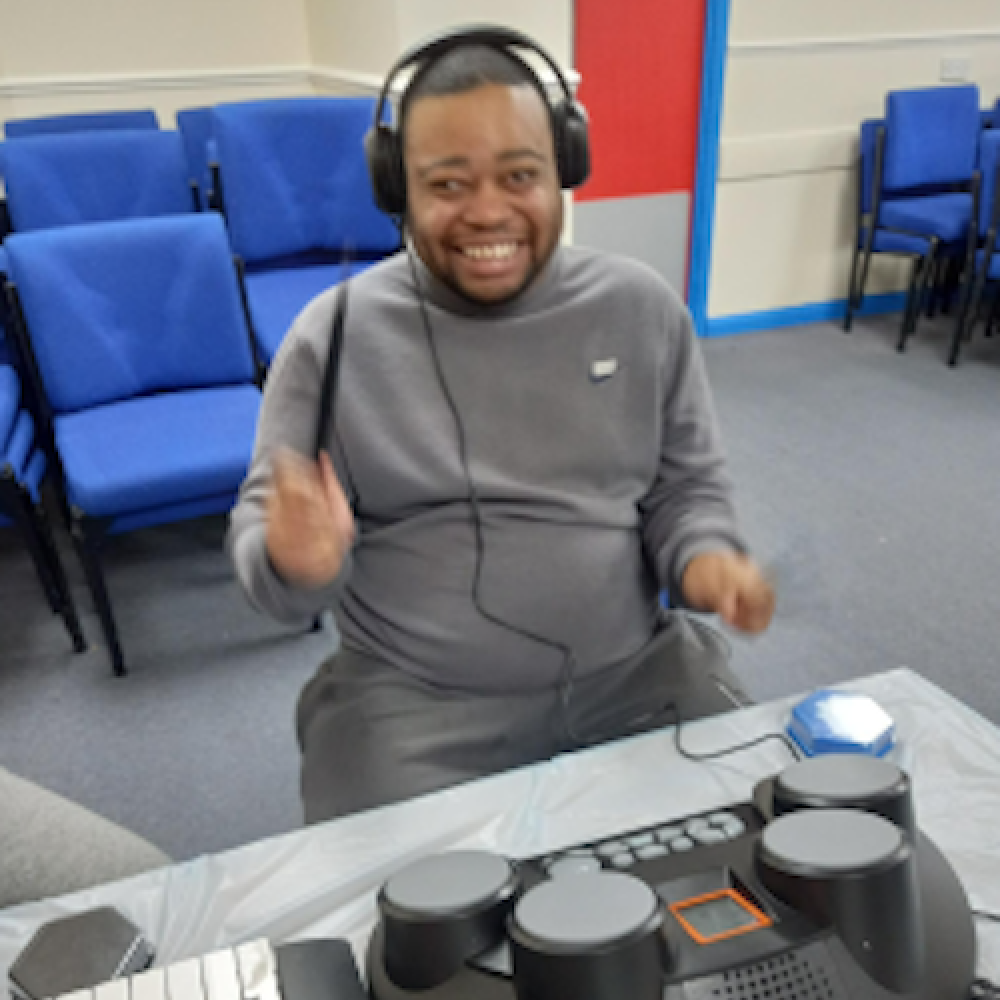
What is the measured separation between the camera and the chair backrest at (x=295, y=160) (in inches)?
93.9

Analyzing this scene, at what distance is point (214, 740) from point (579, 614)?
100 centimetres

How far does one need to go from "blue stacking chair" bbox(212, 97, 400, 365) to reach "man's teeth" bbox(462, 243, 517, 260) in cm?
137

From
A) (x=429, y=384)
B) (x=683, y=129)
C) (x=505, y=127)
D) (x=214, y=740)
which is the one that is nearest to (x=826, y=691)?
(x=429, y=384)

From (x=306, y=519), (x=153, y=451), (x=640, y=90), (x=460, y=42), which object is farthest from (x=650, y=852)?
(x=640, y=90)

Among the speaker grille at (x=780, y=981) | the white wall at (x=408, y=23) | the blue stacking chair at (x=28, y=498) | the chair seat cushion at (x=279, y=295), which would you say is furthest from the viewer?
the white wall at (x=408, y=23)

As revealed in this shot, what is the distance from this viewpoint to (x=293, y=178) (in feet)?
7.92

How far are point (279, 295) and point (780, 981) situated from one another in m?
2.11

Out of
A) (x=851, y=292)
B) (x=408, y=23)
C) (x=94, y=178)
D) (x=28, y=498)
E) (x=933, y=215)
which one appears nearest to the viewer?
(x=28, y=498)

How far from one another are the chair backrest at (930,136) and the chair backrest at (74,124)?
2.68 m

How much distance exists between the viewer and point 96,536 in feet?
6.04

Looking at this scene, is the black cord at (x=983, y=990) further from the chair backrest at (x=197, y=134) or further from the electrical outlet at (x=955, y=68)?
the electrical outlet at (x=955, y=68)

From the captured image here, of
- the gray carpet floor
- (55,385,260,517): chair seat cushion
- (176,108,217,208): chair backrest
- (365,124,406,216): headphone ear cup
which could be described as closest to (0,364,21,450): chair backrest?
(55,385,260,517): chair seat cushion

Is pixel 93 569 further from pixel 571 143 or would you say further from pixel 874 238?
pixel 874 238

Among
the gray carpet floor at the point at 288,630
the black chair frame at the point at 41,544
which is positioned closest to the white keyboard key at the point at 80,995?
the gray carpet floor at the point at 288,630
